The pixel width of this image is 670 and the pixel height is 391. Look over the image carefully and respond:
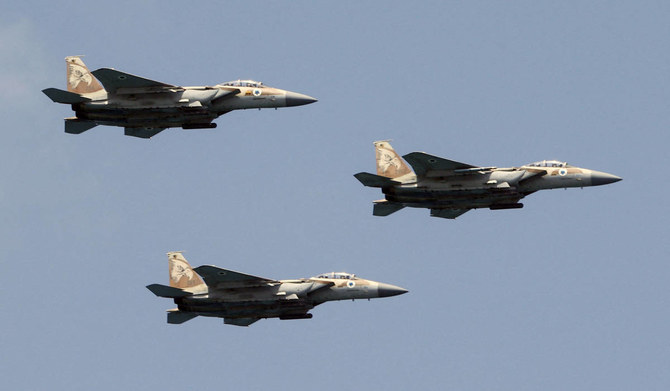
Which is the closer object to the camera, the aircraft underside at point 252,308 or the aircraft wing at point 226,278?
the aircraft wing at point 226,278

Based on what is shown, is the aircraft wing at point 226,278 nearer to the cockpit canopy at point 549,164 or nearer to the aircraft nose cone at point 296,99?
the aircraft nose cone at point 296,99

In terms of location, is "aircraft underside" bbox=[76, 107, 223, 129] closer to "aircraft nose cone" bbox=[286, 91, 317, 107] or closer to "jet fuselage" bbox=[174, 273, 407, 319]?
"aircraft nose cone" bbox=[286, 91, 317, 107]

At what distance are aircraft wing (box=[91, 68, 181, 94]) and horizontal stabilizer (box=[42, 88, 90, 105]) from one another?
1871 millimetres

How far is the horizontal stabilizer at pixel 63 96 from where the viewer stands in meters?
121

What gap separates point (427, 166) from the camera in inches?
4756

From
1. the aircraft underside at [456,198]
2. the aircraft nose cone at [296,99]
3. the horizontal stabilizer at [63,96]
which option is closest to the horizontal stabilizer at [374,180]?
the aircraft underside at [456,198]

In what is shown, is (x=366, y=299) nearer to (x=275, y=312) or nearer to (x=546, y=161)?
(x=275, y=312)

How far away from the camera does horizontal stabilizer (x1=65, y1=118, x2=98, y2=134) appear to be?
12294 cm

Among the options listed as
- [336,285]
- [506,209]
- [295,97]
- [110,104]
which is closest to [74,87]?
[110,104]

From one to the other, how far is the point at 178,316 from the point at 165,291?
118 inches

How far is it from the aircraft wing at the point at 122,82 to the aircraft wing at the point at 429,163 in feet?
55.5

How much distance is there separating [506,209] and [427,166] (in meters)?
6.44

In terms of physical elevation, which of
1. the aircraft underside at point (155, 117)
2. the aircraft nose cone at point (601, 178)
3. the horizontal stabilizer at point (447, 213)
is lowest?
the horizontal stabilizer at point (447, 213)

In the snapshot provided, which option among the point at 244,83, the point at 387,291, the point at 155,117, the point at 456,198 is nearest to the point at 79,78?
the point at 155,117
